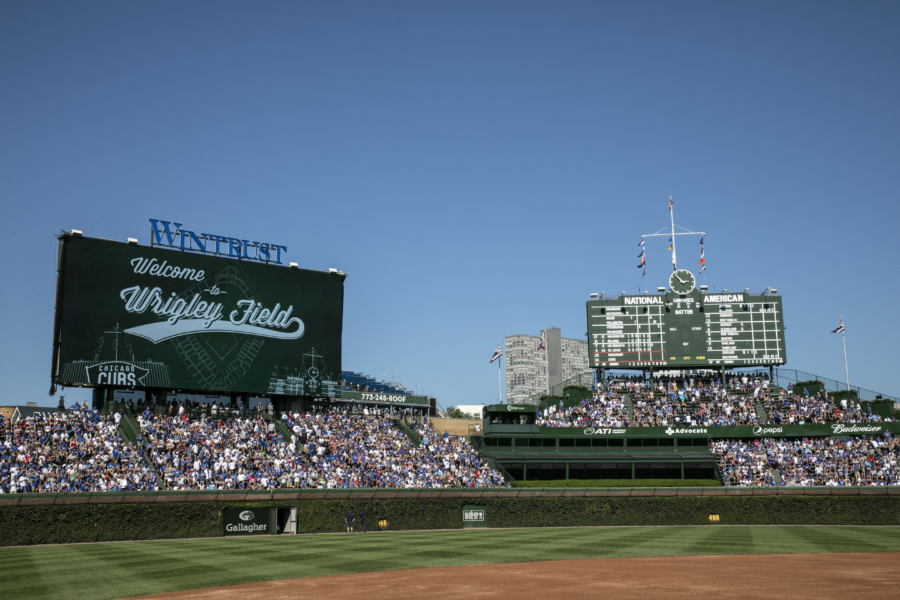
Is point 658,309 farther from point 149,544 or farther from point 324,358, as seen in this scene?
point 149,544

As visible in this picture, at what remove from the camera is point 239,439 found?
154 feet

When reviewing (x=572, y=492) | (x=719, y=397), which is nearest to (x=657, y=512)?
(x=572, y=492)

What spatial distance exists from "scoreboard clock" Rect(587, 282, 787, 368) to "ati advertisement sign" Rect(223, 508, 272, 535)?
112 ft

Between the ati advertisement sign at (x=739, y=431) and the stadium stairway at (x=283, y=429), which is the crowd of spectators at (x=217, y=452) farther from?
the ati advertisement sign at (x=739, y=431)

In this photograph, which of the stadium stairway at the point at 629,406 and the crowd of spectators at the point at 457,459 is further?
the stadium stairway at the point at 629,406

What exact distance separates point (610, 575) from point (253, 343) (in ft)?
114

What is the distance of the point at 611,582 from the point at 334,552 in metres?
12.3

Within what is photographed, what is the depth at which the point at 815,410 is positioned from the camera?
6100 cm

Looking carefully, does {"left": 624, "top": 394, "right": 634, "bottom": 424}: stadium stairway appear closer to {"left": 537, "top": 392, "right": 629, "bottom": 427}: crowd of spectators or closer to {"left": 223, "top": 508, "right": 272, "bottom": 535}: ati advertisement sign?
{"left": 537, "top": 392, "right": 629, "bottom": 427}: crowd of spectators

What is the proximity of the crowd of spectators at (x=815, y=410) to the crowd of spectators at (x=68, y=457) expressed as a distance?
46.8m

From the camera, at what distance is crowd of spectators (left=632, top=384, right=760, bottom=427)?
61562 mm

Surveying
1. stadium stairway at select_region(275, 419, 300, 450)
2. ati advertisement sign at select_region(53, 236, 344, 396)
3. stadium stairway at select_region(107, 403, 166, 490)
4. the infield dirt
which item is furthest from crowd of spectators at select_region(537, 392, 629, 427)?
the infield dirt

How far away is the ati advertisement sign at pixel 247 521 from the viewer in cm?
3919

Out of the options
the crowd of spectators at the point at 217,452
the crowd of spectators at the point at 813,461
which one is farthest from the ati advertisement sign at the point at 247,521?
the crowd of spectators at the point at 813,461
